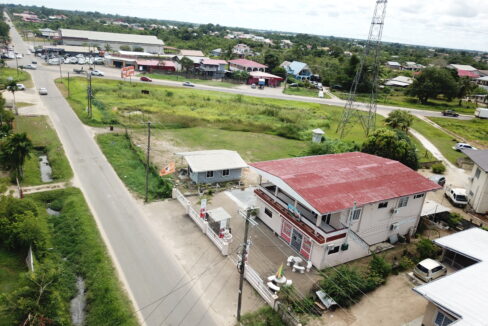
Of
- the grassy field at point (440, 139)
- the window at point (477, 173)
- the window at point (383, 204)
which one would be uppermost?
the window at point (477, 173)

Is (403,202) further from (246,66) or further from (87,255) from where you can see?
(246,66)

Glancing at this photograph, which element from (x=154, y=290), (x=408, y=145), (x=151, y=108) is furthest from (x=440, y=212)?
(x=151, y=108)

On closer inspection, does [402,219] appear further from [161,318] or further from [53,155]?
[53,155]

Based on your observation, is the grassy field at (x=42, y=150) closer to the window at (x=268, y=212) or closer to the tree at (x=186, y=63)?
the window at (x=268, y=212)

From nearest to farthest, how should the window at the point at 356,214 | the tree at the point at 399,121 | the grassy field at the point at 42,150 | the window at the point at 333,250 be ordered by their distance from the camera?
the window at the point at 333,250 → the window at the point at 356,214 → the grassy field at the point at 42,150 → the tree at the point at 399,121

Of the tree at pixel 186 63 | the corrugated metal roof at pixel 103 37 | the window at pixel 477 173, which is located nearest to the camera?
the window at pixel 477 173

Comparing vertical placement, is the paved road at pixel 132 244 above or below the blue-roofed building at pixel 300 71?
below

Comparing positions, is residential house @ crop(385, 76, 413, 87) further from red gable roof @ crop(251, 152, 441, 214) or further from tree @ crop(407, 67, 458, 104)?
red gable roof @ crop(251, 152, 441, 214)

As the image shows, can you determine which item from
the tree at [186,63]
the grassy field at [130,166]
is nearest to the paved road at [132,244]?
the grassy field at [130,166]
